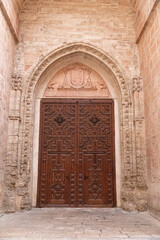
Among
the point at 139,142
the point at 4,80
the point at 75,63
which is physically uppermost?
the point at 75,63

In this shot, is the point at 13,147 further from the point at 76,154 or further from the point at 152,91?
the point at 152,91

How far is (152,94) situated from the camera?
5.08 m

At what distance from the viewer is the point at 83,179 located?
18.9ft

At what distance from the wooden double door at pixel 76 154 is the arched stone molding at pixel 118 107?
1.06ft

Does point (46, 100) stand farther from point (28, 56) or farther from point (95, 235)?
point (95, 235)

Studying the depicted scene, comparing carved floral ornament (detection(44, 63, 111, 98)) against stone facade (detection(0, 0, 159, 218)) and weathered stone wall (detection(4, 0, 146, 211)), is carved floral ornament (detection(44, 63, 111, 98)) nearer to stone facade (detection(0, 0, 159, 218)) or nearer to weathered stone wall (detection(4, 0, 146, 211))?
stone facade (detection(0, 0, 159, 218))

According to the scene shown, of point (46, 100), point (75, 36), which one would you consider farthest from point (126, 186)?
point (75, 36)

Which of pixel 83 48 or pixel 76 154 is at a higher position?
pixel 83 48

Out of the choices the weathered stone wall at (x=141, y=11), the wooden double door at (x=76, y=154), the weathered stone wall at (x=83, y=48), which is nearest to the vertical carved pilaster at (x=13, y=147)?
the weathered stone wall at (x=83, y=48)

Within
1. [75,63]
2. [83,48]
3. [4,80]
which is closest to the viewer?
[4,80]

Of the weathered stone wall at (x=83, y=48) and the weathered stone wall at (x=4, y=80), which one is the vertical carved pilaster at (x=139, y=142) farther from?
the weathered stone wall at (x=4, y=80)

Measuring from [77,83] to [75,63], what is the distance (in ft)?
1.98

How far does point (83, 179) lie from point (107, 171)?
62cm

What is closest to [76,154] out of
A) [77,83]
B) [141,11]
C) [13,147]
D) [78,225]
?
[13,147]
